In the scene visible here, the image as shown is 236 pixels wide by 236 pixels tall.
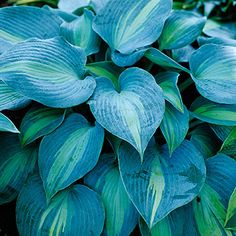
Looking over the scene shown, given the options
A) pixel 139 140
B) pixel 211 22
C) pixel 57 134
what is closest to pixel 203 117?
pixel 139 140

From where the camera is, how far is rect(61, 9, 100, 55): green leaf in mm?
1082

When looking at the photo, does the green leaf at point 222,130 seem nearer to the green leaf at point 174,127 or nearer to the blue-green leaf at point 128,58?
the green leaf at point 174,127

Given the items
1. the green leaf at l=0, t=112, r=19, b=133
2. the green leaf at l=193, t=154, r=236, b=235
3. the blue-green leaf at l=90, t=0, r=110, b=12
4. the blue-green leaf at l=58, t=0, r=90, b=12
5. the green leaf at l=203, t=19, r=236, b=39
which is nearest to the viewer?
the green leaf at l=0, t=112, r=19, b=133

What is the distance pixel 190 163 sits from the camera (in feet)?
3.00

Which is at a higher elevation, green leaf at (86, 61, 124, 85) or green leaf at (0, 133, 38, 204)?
green leaf at (86, 61, 124, 85)

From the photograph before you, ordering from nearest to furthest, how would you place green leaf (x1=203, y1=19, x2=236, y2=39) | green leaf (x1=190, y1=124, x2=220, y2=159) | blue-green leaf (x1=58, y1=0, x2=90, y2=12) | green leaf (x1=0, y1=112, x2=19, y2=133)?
green leaf (x1=0, y1=112, x2=19, y2=133) < green leaf (x1=190, y1=124, x2=220, y2=159) < blue-green leaf (x1=58, y1=0, x2=90, y2=12) < green leaf (x1=203, y1=19, x2=236, y2=39)

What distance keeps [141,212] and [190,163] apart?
17cm

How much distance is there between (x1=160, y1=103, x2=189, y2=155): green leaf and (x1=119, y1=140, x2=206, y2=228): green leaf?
5cm

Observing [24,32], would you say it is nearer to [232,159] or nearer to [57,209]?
[57,209]

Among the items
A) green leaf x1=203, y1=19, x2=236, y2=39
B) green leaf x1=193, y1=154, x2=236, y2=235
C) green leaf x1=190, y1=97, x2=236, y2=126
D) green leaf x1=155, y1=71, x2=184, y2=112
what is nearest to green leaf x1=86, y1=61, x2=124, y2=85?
green leaf x1=155, y1=71, x2=184, y2=112

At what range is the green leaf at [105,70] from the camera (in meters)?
1.00

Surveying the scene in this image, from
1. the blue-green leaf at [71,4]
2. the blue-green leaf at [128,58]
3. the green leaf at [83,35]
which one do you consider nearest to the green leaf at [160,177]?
the blue-green leaf at [128,58]

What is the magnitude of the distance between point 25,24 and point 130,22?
0.29m

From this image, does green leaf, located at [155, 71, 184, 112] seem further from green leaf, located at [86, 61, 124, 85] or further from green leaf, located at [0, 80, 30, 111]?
green leaf, located at [0, 80, 30, 111]
